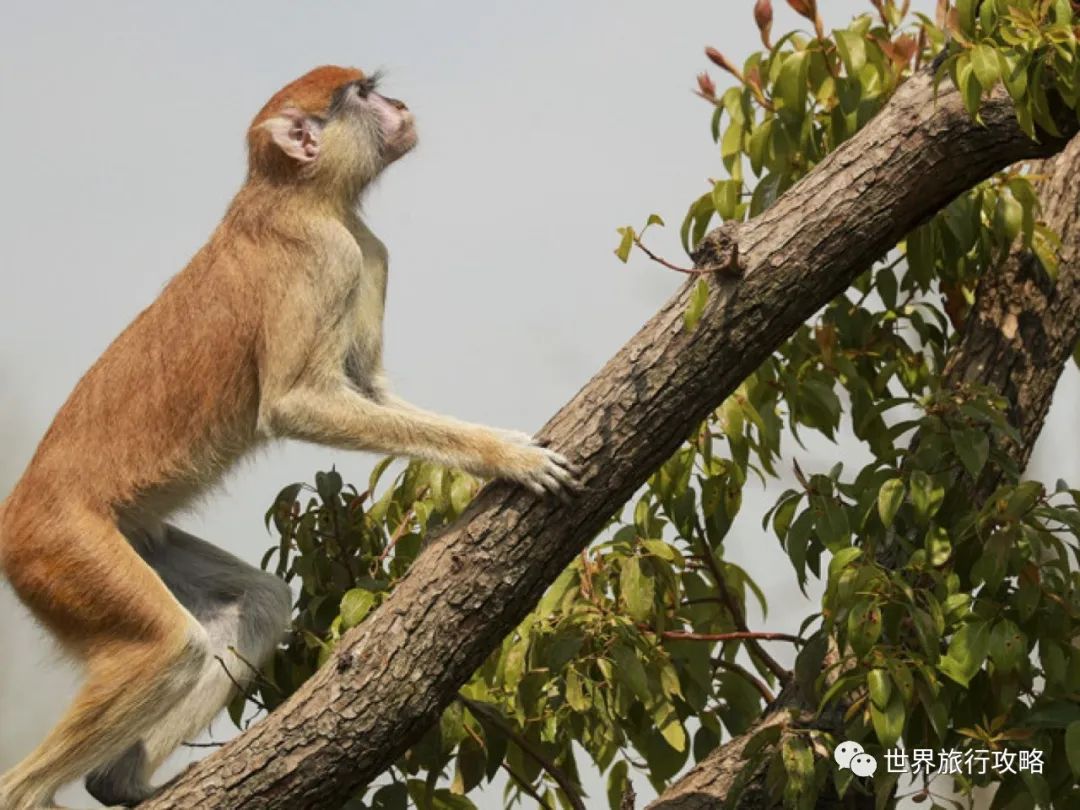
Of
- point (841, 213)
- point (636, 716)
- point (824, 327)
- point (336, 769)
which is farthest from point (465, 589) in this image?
point (824, 327)

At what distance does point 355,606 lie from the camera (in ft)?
10.8

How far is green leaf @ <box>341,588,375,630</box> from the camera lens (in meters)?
3.29

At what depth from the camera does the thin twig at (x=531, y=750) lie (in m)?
3.39

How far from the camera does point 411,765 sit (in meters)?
3.50

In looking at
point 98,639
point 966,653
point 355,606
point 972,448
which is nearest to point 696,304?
point 972,448

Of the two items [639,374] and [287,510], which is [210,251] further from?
[639,374]

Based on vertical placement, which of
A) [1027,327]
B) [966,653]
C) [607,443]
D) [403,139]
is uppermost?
[403,139]

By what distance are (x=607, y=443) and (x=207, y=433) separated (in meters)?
1.19

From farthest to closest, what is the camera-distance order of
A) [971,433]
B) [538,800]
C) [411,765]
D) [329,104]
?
[329,104] → [538,800] → [411,765] → [971,433]

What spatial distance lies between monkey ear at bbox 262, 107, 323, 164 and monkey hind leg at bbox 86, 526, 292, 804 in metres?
1.04

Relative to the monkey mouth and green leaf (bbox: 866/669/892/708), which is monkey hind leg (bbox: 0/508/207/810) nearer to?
the monkey mouth

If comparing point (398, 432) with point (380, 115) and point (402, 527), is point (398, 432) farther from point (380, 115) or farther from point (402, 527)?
point (380, 115)

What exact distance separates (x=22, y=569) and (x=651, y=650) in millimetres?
1485

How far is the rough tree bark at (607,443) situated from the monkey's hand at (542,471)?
29 mm
